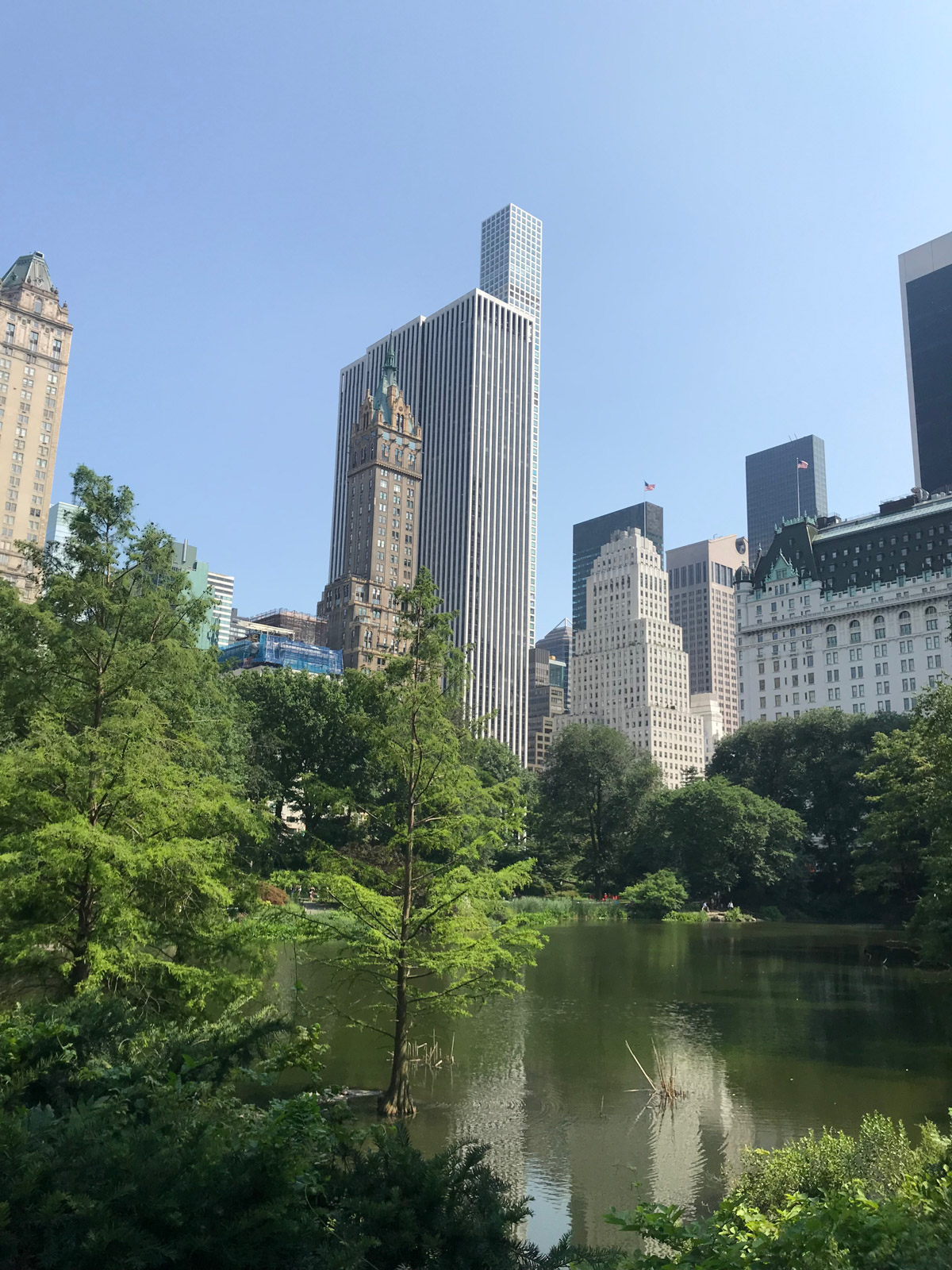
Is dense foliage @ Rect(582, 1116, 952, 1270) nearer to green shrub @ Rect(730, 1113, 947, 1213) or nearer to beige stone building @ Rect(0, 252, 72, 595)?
green shrub @ Rect(730, 1113, 947, 1213)

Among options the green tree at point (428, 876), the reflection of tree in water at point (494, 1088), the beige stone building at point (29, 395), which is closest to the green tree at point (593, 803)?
the reflection of tree in water at point (494, 1088)

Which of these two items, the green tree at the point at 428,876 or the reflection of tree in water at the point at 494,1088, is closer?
the reflection of tree in water at the point at 494,1088

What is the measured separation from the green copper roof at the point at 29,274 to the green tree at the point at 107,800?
16250 centimetres

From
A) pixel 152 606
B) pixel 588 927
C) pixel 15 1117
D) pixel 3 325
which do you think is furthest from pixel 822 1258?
pixel 3 325

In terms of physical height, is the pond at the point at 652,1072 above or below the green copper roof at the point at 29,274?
below

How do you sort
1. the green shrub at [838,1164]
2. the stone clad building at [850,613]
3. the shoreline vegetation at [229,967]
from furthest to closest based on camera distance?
the stone clad building at [850,613]
the green shrub at [838,1164]
the shoreline vegetation at [229,967]

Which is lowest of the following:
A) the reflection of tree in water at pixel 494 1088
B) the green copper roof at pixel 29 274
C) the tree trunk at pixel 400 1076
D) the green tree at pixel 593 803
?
the reflection of tree in water at pixel 494 1088

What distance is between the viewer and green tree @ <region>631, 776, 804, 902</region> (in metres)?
85.4

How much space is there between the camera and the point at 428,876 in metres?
22.5

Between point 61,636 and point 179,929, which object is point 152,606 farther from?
point 179,929

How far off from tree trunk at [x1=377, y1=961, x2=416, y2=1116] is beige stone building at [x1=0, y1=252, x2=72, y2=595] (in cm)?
14162

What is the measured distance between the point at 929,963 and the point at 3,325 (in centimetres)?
16238

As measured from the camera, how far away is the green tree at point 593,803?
9812 cm

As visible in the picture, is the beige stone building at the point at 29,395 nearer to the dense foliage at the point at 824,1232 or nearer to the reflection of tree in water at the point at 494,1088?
the reflection of tree in water at the point at 494,1088
